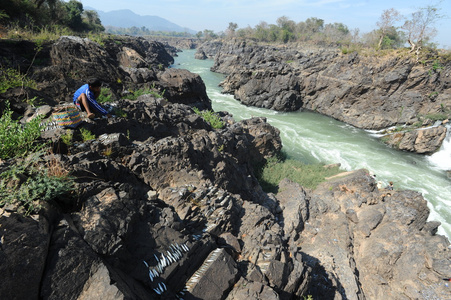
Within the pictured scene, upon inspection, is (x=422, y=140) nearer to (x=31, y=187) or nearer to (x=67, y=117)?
(x=67, y=117)

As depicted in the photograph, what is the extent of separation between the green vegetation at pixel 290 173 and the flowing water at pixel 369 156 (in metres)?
2.89

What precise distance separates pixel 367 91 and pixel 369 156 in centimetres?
1173

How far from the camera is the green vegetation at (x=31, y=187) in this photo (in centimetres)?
262

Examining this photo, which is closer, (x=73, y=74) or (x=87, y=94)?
(x=87, y=94)

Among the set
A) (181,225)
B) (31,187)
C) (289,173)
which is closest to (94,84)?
(31,187)

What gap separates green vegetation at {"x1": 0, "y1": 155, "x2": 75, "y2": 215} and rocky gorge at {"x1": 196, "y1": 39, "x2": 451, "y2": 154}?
2454cm

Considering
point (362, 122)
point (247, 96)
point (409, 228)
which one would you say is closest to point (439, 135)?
point (362, 122)

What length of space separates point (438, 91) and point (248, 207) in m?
28.7

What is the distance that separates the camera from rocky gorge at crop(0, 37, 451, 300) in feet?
8.48

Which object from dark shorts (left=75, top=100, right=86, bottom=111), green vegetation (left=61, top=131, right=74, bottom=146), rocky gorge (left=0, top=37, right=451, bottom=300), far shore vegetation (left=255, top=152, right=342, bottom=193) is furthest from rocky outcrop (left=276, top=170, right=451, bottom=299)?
dark shorts (left=75, top=100, right=86, bottom=111)

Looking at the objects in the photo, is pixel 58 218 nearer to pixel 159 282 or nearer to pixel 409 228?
pixel 159 282

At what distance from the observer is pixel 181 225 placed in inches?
167

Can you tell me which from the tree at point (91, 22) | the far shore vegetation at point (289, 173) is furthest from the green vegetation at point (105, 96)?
the tree at point (91, 22)

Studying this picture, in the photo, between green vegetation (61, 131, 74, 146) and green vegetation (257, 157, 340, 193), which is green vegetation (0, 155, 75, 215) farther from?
green vegetation (257, 157, 340, 193)
